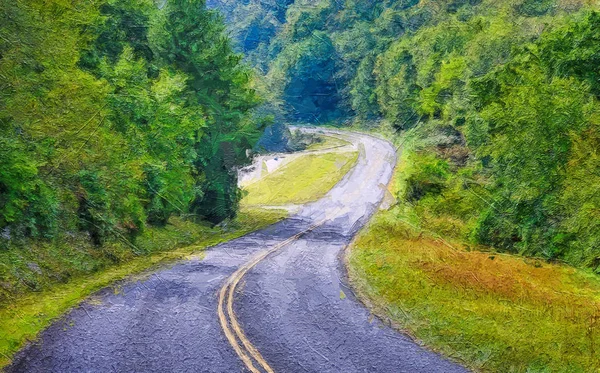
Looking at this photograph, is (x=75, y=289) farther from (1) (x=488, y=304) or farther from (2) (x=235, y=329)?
(1) (x=488, y=304)

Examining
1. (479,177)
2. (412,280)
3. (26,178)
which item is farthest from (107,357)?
(479,177)

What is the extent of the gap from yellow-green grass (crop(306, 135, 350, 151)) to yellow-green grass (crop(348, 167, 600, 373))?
4868cm

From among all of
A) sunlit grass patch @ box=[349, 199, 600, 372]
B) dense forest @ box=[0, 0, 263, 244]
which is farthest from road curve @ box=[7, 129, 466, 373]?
dense forest @ box=[0, 0, 263, 244]

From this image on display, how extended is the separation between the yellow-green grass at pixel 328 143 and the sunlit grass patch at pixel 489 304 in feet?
160

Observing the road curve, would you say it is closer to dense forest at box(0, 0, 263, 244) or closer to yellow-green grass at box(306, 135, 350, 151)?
dense forest at box(0, 0, 263, 244)

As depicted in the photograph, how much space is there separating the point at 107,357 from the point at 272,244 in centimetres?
1258

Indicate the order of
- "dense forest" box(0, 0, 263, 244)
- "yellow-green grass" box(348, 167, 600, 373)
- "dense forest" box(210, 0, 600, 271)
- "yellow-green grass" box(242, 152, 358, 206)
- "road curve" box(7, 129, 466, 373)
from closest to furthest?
"road curve" box(7, 129, 466, 373) → "yellow-green grass" box(348, 167, 600, 373) → "dense forest" box(0, 0, 263, 244) → "dense forest" box(210, 0, 600, 271) → "yellow-green grass" box(242, 152, 358, 206)

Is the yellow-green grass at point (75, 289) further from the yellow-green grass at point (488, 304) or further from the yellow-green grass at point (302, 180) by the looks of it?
the yellow-green grass at point (302, 180)

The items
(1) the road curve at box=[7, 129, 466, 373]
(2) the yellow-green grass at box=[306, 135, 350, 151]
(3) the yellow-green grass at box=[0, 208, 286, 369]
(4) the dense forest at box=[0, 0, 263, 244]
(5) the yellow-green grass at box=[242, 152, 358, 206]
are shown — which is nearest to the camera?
(1) the road curve at box=[7, 129, 466, 373]

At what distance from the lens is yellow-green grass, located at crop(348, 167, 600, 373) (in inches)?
307

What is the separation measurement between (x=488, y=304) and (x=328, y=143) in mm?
57675

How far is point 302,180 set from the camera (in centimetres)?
5053

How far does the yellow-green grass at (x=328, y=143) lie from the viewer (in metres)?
63.6

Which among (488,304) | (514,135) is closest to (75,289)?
(488,304)
